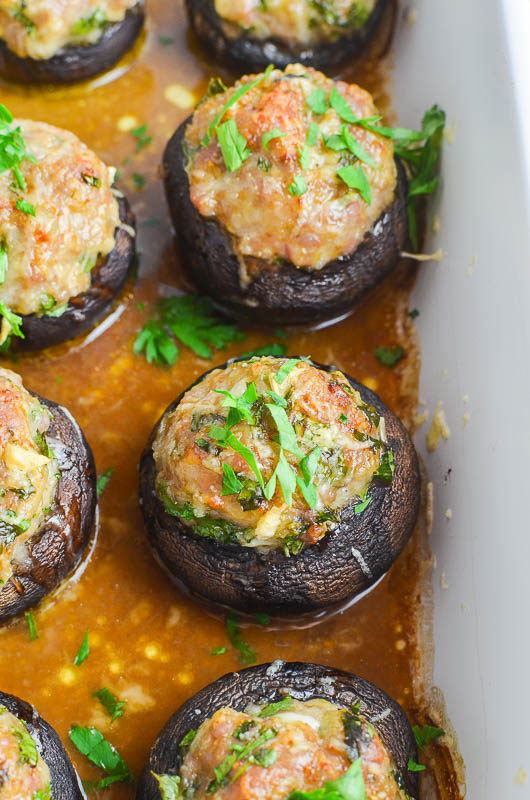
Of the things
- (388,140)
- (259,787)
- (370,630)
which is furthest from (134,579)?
(388,140)

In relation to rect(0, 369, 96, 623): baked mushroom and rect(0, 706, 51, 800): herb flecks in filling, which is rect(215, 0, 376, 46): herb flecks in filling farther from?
rect(0, 706, 51, 800): herb flecks in filling

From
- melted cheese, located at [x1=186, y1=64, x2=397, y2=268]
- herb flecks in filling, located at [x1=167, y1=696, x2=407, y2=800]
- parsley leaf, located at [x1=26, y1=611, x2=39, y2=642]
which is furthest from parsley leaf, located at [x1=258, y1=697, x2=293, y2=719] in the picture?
melted cheese, located at [x1=186, y1=64, x2=397, y2=268]

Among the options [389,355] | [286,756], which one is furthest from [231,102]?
[286,756]

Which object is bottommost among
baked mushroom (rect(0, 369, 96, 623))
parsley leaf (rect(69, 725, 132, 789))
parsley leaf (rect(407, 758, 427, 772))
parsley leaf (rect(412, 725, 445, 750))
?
parsley leaf (rect(412, 725, 445, 750))

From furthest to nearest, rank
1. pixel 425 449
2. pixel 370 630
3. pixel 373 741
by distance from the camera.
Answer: pixel 425 449, pixel 370 630, pixel 373 741

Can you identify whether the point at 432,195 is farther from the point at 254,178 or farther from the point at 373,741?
the point at 373,741
